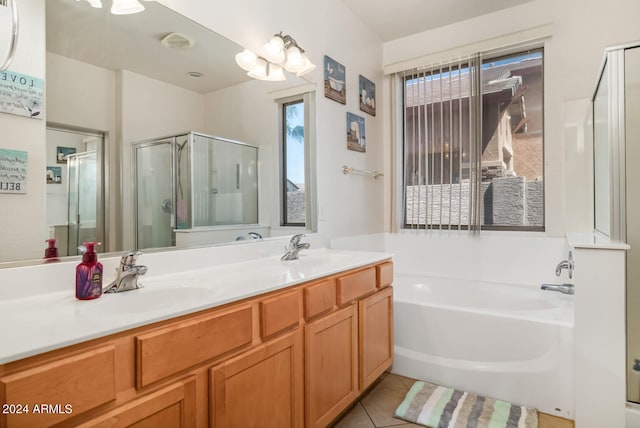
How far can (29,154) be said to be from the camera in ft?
3.66

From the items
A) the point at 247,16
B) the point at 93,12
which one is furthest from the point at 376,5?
the point at 93,12

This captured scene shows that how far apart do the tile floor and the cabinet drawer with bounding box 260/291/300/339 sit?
0.80 meters

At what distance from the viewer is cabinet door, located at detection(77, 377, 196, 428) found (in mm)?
804

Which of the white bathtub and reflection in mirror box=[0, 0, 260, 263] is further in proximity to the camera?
the white bathtub

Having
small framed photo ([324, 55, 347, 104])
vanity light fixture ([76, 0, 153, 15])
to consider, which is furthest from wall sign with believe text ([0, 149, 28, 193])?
small framed photo ([324, 55, 347, 104])

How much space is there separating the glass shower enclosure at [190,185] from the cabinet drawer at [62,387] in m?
0.69

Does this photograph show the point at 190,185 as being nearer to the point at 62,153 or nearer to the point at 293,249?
the point at 62,153

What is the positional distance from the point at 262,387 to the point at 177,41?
1488 mm

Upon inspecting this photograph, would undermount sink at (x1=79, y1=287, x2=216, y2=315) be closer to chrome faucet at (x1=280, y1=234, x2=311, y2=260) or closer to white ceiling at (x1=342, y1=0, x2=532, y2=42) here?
chrome faucet at (x1=280, y1=234, x2=311, y2=260)

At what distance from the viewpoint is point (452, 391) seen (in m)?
2.04

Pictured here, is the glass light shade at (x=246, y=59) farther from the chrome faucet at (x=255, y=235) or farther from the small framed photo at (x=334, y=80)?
the chrome faucet at (x=255, y=235)

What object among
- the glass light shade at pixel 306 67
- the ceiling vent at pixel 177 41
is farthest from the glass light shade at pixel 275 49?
the ceiling vent at pixel 177 41

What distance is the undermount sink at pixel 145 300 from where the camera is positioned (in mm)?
1016

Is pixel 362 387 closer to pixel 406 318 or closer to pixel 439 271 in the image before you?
pixel 406 318
